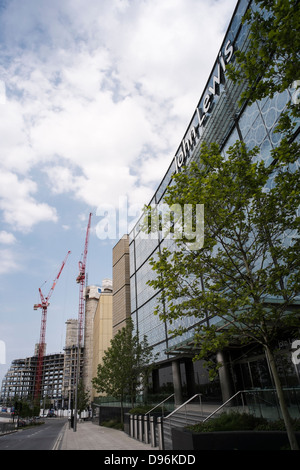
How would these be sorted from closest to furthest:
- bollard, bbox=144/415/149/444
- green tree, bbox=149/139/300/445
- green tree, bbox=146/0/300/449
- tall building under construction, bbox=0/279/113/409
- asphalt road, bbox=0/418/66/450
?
green tree, bbox=146/0/300/449
green tree, bbox=149/139/300/445
bollard, bbox=144/415/149/444
asphalt road, bbox=0/418/66/450
tall building under construction, bbox=0/279/113/409

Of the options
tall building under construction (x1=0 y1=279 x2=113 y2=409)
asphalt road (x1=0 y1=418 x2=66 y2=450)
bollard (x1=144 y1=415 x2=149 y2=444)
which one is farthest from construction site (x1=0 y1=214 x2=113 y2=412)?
bollard (x1=144 y1=415 x2=149 y2=444)

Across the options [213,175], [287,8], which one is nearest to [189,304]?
[213,175]

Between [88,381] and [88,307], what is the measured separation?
3223 centimetres

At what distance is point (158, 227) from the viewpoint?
10594 millimetres

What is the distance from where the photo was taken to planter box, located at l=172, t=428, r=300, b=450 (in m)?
9.43

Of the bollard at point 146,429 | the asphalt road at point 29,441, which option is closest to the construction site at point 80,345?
the asphalt road at point 29,441

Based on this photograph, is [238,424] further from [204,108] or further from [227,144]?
[204,108]

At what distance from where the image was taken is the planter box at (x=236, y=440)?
31.0 feet
